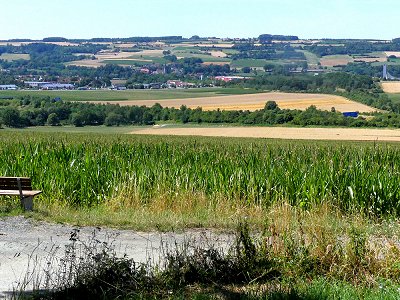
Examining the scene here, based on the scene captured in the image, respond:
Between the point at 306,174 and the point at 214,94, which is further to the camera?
the point at 214,94

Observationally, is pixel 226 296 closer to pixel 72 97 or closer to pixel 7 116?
pixel 7 116

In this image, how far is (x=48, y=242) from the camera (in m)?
10.0

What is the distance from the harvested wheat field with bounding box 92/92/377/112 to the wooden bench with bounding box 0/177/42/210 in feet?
250

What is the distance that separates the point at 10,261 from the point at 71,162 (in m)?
7.17

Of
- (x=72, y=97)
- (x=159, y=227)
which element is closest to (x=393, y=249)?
(x=159, y=227)

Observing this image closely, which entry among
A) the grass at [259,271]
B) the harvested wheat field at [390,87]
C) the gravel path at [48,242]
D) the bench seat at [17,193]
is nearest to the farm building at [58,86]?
the harvested wheat field at [390,87]

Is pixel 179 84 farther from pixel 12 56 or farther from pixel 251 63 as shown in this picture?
pixel 12 56

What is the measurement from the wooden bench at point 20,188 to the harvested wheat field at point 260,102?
2997 inches

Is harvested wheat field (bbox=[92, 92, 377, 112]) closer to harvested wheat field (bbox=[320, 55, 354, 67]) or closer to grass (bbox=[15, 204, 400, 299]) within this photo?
harvested wheat field (bbox=[320, 55, 354, 67])

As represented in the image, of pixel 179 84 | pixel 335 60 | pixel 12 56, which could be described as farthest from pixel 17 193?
pixel 12 56

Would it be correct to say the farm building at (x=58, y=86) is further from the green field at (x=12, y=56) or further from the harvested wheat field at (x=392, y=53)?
the harvested wheat field at (x=392, y=53)

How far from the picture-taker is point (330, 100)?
9956 centimetres

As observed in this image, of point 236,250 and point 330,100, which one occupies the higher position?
point 236,250

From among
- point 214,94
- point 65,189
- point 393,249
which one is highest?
point 393,249
